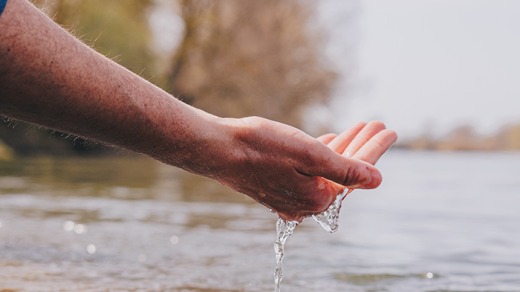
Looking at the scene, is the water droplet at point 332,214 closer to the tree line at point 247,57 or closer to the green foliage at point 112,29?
the green foliage at point 112,29

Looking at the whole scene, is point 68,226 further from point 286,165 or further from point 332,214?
point 286,165

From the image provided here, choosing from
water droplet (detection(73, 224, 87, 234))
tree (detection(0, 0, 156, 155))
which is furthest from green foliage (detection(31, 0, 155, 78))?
water droplet (detection(73, 224, 87, 234))

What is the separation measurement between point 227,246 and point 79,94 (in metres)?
3.16

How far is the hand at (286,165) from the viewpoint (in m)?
2.46

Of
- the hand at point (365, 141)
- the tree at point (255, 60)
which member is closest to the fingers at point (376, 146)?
the hand at point (365, 141)

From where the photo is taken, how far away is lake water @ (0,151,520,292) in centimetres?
396

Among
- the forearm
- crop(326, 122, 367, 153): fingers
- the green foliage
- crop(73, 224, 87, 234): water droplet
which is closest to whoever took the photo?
the forearm

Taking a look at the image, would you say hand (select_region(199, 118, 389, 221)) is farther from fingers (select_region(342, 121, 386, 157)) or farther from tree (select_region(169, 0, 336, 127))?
tree (select_region(169, 0, 336, 127))

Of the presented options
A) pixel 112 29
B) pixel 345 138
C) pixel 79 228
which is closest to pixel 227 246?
pixel 79 228

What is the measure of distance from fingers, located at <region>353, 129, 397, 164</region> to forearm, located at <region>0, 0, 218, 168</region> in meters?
0.52

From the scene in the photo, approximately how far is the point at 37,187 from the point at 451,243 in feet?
18.0

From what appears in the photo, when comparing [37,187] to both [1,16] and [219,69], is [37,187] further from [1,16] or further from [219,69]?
[219,69]

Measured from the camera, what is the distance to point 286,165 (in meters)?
2.50

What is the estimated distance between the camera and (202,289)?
3703 millimetres
